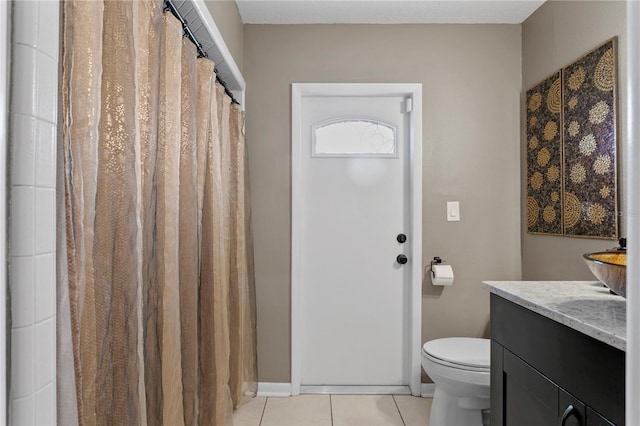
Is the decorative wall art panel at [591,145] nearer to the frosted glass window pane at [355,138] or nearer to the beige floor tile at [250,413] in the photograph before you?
the frosted glass window pane at [355,138]

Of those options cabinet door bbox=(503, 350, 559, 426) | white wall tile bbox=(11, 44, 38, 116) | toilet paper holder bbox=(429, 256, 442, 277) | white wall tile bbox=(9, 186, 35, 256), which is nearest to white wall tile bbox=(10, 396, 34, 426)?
white wall tile bbox=(9, 186, 35, 256)

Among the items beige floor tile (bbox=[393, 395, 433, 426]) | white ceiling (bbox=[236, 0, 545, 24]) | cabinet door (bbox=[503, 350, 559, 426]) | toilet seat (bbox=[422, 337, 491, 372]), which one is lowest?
beige floor tile (bbox=[393, 395, 433, 426])

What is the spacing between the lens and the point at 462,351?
2.24 meters

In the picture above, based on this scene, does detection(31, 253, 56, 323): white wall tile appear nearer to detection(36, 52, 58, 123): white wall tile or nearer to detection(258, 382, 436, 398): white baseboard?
detection(36, 52, 58, 123): white wall tile

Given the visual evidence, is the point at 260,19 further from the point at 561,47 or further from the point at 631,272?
the point at 631,272

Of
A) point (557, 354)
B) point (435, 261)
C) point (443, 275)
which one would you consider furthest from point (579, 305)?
point (435, 261)

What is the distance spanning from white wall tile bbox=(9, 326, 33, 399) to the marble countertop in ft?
3.37

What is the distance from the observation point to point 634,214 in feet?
1.21

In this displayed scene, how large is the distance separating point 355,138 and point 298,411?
174cm

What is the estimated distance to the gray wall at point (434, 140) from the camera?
2.80 meters

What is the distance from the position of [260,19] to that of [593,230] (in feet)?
7.36

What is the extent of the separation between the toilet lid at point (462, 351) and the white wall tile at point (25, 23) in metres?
2.08

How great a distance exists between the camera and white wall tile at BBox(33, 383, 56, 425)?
0.64m

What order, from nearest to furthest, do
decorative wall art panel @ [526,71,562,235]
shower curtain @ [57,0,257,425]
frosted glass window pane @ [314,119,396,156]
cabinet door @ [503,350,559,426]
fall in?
shower curtain @ [57,0,257,425], cabinet door @ [503,350,559,426], decorative wall art panel @ [526,71,562,235], frosted glass window pane @ [314,119,396,156]
